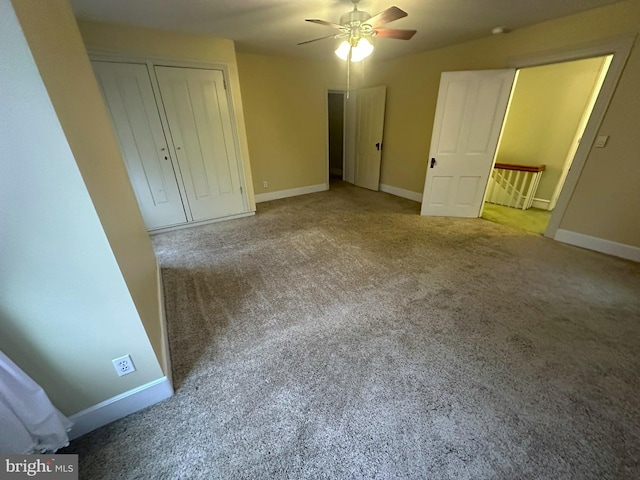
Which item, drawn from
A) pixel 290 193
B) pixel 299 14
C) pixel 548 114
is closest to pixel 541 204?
pixel 548 114

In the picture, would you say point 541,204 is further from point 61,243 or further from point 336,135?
point 61,243

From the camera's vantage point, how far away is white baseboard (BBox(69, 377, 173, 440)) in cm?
117

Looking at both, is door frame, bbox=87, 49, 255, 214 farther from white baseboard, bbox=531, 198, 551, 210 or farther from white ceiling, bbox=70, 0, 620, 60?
white baseboard, bbox=531, 198, 551, 210

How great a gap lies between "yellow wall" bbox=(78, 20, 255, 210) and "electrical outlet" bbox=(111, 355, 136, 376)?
3.18 meters

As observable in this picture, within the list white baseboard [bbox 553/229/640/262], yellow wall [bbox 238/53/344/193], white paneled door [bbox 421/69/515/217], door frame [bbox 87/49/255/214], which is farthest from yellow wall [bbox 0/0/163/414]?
white baseboard [bbox 553/229/640/262]

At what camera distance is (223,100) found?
329cm

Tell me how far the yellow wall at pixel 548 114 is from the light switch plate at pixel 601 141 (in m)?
1.71

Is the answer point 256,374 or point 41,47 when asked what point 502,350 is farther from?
point 41,47

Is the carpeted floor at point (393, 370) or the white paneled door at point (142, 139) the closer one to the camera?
the carpeted floor at point (393, 370)

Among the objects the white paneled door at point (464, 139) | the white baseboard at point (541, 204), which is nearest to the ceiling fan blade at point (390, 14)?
the white paneled door at point (464, 139)

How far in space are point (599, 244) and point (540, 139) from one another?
230cm

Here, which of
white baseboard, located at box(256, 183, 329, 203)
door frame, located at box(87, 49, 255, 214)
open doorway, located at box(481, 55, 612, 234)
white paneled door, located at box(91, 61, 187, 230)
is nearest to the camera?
door frame, located at box(87, 49, 255, 214)

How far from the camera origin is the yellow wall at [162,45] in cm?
252

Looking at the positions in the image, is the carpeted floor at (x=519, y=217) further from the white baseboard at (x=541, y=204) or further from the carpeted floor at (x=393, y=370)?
the carpeted floor at (x=393, y=370)
